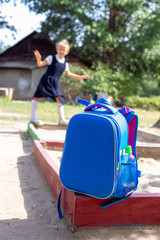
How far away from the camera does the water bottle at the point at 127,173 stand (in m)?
1.92

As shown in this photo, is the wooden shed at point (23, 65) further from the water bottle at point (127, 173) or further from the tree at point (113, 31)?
the water bottle at point (127, 173)

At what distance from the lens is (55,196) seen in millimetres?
2521

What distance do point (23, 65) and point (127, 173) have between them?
70.1 feet

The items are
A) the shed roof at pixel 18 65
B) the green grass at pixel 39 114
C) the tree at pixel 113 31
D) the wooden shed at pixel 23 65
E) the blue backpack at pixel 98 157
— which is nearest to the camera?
the blue backpack at pixel 98 157

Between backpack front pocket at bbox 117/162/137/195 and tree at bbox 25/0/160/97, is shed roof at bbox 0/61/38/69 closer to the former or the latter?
tree at bbox 25/0/160/97

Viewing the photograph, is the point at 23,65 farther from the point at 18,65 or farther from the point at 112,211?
the point at 112,211

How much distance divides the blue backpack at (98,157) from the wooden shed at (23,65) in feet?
67.9

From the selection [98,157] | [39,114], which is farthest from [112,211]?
[39,114]

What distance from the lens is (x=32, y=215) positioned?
2.28 m

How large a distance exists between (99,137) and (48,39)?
2135cm

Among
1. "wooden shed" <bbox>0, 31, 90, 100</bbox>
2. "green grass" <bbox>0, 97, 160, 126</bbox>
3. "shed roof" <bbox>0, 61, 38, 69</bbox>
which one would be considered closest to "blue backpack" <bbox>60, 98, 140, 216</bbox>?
"green grass" <bbox>0, 97, 160, 126</bbox>

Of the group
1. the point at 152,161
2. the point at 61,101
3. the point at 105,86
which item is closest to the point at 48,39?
the point at 105,86

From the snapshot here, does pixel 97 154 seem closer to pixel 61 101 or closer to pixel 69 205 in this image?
pixel 69 205

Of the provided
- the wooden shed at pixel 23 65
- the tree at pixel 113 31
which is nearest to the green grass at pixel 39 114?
the tree at pixel 113 31
